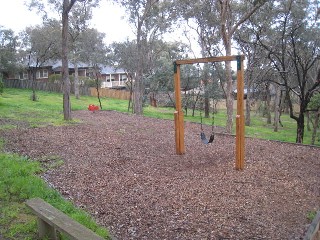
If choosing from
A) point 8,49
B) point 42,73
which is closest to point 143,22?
point 8,49

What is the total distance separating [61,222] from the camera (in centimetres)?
379

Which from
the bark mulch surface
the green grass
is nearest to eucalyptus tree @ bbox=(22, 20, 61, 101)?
the bark mulch surface

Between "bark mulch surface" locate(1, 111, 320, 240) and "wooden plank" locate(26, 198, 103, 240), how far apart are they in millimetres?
1009

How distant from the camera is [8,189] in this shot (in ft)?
18.2

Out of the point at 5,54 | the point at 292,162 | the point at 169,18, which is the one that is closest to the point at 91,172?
the point at 292,162

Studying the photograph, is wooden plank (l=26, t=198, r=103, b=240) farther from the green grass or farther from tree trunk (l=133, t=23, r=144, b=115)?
tree trunk (l=133, t=23, r=144, b=115)

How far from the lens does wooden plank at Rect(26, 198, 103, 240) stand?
11.5 feet

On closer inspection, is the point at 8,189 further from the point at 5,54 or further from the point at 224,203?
the point at 5,54

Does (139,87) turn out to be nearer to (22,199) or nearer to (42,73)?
(22,199)

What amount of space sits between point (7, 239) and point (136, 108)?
19.0 metres

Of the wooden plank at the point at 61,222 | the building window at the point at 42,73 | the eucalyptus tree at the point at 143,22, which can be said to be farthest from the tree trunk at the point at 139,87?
the building window at the point at 42,73

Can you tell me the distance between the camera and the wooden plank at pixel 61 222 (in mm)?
3495

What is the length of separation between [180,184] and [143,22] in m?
22.5

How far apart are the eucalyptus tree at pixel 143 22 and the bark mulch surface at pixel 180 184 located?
12754mm
